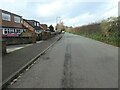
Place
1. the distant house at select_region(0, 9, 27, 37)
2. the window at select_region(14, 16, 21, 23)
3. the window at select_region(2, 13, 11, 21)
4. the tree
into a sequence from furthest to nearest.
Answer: the window at select_region(14, 16, 21, 23) → the window at select_region(2, 13, 11, 21) → the distant house at select_region(0, 9, 27, 37) → the tree

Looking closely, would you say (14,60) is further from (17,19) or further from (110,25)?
(17,19)

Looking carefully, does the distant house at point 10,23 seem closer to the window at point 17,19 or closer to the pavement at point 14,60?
the window at point 17,19

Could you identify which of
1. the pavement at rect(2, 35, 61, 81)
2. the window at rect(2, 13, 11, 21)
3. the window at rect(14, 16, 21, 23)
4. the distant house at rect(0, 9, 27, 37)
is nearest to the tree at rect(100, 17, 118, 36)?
the pavement at rect(2, 35, 61, 81)

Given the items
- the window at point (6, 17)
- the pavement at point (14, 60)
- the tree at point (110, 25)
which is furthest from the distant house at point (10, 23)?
the pavement at point (14, 60)

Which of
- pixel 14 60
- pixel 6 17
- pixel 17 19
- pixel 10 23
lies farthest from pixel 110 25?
pixel 17 19

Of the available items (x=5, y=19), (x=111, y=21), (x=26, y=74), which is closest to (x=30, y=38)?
(x=111, y=21)

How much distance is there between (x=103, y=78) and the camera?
7809 millimetres

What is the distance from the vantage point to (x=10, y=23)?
5228 centimetres

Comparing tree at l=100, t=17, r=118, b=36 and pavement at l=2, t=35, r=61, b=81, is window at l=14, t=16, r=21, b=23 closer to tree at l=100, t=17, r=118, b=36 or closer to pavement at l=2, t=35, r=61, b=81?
tree at l=100, t=17, r=118, b=36

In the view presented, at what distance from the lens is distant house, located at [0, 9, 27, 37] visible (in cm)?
4776

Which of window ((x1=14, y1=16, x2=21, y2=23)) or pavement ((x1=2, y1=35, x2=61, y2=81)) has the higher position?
window ((x1=14, y1=16, x2=21, y2=23))

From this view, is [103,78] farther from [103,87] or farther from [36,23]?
[36,23]

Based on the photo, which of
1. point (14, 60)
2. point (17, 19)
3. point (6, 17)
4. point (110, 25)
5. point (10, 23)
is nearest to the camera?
point (14, 60)

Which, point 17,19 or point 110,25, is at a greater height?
point 17,19
